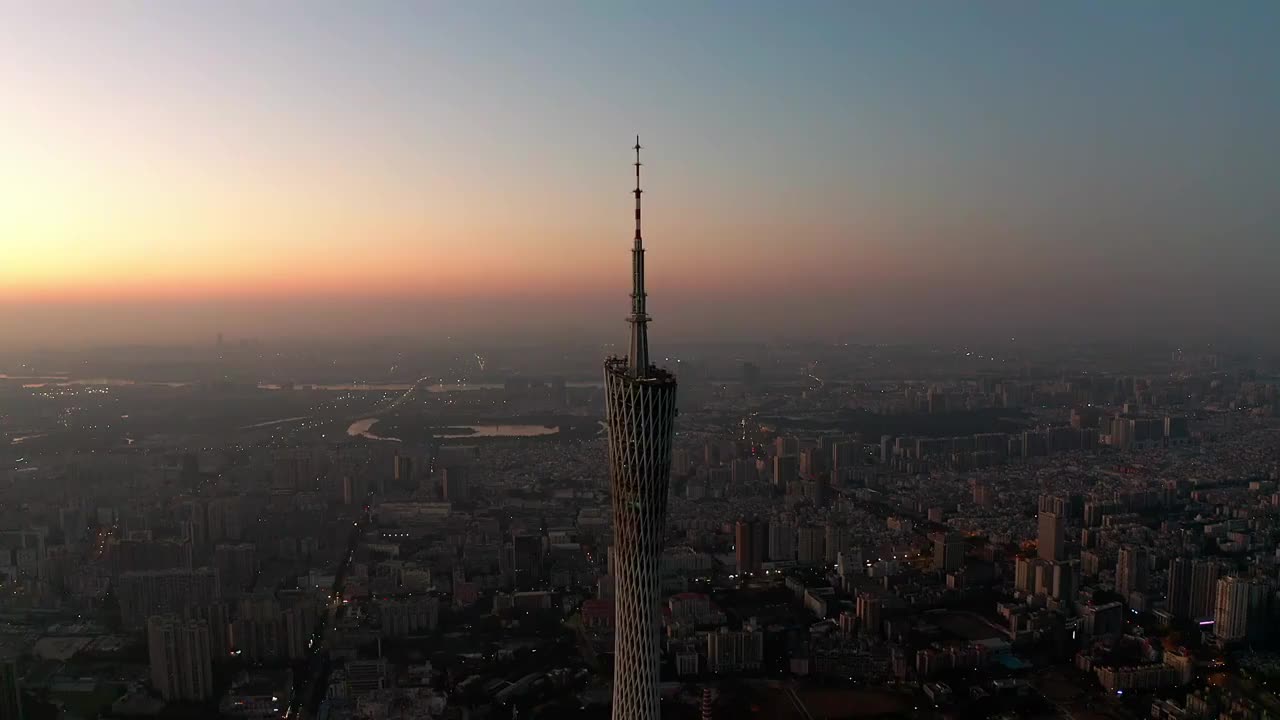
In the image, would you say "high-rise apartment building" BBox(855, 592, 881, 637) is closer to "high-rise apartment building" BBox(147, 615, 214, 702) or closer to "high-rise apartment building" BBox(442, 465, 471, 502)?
"high-rise apartment building" BBox(147, 615, 214, 702)

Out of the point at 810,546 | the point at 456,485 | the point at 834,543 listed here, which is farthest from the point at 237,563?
the point at 834,543

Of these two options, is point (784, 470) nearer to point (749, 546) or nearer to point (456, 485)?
point (749, 546)

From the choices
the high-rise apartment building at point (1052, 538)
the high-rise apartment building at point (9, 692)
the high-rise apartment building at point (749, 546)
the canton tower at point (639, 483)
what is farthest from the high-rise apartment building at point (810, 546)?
the high-rise apartment building at point (9, 692)

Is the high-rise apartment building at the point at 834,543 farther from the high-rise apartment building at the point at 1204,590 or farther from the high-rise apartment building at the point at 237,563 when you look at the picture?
the high-rise apartment building at the point at 237,563

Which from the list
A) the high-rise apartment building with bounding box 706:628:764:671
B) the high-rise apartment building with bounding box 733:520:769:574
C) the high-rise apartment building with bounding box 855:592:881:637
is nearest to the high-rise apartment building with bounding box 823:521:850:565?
the high-rise apartment building with bounding box 733:520:769:574

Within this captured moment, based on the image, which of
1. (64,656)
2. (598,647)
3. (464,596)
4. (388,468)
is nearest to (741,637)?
(598,647)

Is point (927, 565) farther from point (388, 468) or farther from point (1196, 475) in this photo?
point (388, 468)

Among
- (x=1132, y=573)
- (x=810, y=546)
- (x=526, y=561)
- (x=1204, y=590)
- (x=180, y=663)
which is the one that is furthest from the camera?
(x=810, y=546)
